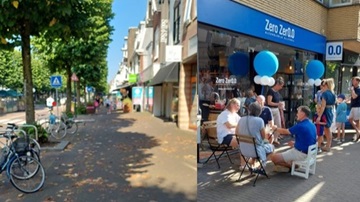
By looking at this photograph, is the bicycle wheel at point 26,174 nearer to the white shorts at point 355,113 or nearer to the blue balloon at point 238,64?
the blue balloon at point 238,64

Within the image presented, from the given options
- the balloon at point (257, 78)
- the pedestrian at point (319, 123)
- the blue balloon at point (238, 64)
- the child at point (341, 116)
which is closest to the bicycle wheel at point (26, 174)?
the blue balloon at point (238, 64)

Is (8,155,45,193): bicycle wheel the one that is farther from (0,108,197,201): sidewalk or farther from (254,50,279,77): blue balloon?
(254,50,279,77): blue balloon

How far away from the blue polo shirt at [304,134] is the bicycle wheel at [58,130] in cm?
669

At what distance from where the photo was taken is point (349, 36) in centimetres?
816

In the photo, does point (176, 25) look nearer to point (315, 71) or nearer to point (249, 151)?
point (249, 151)

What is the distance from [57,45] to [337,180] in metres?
4.54

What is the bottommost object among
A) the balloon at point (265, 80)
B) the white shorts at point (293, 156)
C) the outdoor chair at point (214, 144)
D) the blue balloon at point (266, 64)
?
the white shorts at point (293, 156)

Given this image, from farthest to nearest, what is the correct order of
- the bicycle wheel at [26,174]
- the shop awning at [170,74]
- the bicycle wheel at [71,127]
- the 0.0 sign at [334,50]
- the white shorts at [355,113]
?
the bicycle wheel at [71,127], the white shorts at [355,113], the 0.0 sign at [334,50], the bicycle wheel at [26,174], the shop awning at [170,74]

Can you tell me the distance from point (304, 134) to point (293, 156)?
38cm

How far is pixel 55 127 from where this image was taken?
8.95 meters

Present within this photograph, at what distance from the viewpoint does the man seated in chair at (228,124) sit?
4.02 meters

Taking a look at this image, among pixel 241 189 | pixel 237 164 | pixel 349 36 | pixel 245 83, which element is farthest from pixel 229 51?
pixel 349 36

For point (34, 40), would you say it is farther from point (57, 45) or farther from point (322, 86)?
point (322, 86)

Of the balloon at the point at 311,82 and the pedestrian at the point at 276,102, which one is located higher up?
the balloon at the point at 311,82
